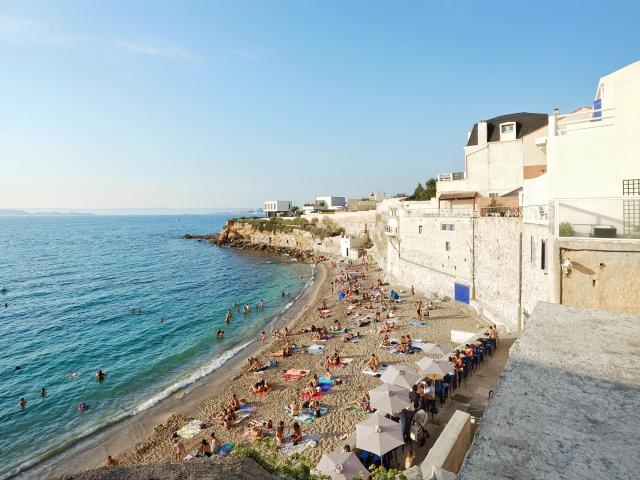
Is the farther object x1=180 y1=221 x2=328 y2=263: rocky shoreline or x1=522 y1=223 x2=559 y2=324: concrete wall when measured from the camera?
x1=180 y1=221 x2=328 y2=263: rocky shoreline

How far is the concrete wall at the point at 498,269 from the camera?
18.5 metres

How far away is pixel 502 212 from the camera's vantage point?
73.7 feet

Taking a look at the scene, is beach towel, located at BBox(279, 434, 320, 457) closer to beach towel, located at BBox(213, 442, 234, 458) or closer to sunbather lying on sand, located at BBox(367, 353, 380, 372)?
beach towel, located at BBox(213, 442, 234, 458)

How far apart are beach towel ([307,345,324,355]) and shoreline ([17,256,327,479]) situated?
3.43 meters

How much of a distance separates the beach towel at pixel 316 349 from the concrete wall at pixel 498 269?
35.4 feet

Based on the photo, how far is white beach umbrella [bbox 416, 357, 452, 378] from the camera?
13.8m

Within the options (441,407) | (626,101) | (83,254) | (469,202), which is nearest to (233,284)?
(469,202)

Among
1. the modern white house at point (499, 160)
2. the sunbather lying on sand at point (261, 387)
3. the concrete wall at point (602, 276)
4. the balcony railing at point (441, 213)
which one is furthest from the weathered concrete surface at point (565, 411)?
the modern white house at point (499, 160)

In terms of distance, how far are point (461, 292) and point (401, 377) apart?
1396cm

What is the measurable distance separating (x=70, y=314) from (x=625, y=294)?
4014 cm

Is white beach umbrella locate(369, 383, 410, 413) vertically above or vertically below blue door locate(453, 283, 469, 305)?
below

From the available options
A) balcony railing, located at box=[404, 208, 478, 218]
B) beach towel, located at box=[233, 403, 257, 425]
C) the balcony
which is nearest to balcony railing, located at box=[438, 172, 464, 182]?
balcony railing, located at box=[404, 208, 478, 218]

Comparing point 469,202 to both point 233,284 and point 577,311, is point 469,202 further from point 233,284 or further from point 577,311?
point 233,284

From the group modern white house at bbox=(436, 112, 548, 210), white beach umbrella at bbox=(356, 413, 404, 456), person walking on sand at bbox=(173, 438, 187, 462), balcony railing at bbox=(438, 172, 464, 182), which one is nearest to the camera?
white beach umbrella at bbox=(356, 413, 404, 456)
